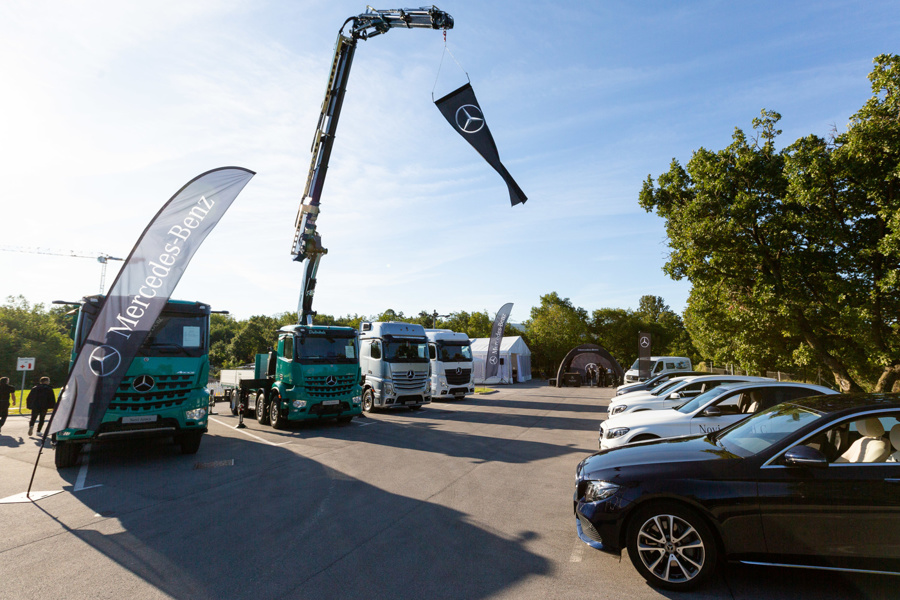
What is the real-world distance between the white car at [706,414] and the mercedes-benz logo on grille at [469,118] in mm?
6852

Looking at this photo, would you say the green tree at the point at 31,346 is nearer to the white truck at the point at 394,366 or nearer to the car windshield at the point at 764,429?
the white truck at the point at 394,366

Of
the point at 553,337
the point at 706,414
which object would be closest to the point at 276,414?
the point at 706,414

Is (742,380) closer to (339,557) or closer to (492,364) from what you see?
(339,557)

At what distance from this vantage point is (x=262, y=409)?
14.5m

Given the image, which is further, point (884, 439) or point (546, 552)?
point (546, 552)

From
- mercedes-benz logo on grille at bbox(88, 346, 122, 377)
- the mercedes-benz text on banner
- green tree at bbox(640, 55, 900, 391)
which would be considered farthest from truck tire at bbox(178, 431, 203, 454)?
green tree at bbox(640, 55, 900, 391)

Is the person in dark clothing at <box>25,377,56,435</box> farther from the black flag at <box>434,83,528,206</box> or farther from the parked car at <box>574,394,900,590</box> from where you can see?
the parked car at <box>574,394,900,590</box>

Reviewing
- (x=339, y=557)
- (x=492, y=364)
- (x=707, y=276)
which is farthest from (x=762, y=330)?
(x=492, y=364)

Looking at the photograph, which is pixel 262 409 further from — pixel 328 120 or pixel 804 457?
pixel 804 457

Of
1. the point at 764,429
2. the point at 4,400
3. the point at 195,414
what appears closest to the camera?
the point at 764,429

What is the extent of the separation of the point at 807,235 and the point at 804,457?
1274 cm

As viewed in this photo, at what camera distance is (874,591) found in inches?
143

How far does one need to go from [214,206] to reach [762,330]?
678 inches

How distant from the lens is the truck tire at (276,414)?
43.1 ft
